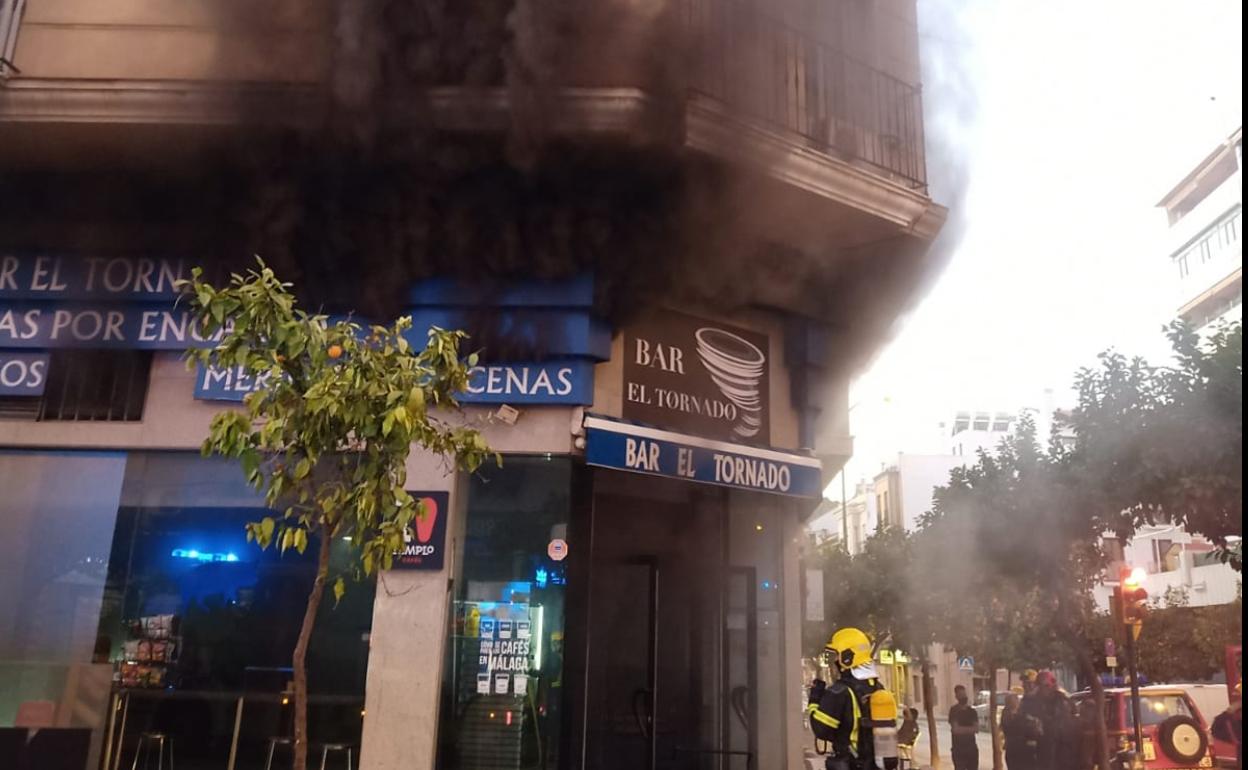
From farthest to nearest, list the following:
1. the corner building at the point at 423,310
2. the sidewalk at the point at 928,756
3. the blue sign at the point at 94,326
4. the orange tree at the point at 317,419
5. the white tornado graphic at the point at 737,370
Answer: the sidewalk at the point at 928,756, the white tornado graphic at the point at 737,370, the blue sign at the point at 94,326, the corner building at the point at 423,310, the orange tree at the point at 317,419

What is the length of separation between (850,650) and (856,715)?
1.24 ft

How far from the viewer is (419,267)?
6719 mm

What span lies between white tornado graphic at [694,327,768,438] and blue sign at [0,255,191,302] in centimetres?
406

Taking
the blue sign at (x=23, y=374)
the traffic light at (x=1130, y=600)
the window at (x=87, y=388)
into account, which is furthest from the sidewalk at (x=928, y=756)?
the blue sign at (x=23, y=374)

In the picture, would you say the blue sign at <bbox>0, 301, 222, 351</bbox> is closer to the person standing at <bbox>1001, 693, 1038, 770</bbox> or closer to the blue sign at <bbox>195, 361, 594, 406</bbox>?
the blue sign at <bbox>195, 361, 594, 406</bbox>

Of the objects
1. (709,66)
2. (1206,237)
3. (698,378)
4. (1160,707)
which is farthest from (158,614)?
(1206,237)

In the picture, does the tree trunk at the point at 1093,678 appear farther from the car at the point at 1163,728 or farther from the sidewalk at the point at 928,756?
the sidewalk at the point at 928,756

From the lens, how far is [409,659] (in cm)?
638

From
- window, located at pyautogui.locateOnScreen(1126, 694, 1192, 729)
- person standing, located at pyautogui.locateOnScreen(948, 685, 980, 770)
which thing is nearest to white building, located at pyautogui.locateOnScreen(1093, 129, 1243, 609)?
window, located at pyautogui.locateOnScreen(1126, 694, 1192, 729)

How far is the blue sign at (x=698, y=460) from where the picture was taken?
657 centimetres

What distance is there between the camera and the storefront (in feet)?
21.3

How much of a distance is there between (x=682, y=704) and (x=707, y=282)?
3423 mm

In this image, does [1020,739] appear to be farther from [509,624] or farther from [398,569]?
[398,569]

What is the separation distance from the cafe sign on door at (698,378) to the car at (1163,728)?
7.12m
